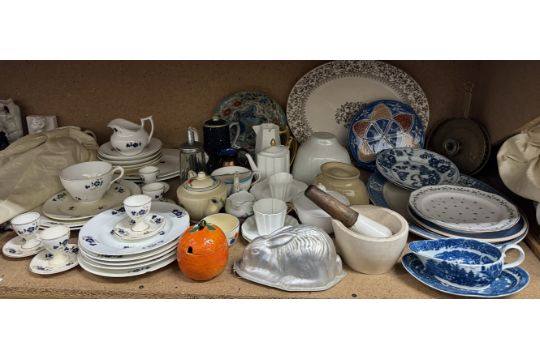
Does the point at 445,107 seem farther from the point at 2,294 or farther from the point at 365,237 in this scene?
the point at 2,294

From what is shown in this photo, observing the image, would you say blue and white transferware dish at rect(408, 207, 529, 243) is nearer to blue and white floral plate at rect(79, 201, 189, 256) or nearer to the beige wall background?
the beige wall background

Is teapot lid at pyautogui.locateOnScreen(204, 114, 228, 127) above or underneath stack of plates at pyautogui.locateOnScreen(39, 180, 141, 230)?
above

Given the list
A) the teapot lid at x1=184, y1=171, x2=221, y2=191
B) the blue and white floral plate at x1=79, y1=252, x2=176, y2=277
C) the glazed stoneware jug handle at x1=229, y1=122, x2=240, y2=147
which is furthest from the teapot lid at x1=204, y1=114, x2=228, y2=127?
the blue and white floral plate at x1=79, y1=252, x2=176, y2=277

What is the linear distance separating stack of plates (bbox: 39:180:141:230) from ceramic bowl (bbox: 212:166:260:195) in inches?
7.9

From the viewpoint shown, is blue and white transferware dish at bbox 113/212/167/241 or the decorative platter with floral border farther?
the decorative platter with floral border

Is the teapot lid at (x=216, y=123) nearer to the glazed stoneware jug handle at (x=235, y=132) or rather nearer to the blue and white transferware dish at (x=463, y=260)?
the glazed stoneware jug handle at (x=235, y=132)

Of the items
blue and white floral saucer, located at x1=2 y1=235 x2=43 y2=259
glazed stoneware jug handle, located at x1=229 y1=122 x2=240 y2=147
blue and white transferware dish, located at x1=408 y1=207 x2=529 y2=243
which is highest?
glazed stoneware jug handle, located at x1=229 y1=122 x2=240 y2=147

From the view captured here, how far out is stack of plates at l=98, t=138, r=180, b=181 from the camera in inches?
45.1

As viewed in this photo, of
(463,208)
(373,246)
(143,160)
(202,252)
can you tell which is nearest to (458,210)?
(463,208)

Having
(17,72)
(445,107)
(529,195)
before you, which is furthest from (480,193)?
(17,72)

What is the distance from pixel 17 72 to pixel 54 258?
633 mm

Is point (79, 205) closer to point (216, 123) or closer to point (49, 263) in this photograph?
point (49, 263)

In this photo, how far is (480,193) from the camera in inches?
39.1

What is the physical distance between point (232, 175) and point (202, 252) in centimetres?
33
